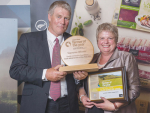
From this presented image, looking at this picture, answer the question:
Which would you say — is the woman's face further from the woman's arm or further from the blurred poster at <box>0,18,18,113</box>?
the blurred poster at <box>0,18,18,113</box>

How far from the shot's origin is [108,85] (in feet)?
4.77

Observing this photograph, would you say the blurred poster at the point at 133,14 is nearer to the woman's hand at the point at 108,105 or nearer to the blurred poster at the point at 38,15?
the blurred poster at the point at 38,15

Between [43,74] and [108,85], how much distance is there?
60cm

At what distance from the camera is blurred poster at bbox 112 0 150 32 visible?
2742 millimetres

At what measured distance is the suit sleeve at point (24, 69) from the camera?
4.96 ft

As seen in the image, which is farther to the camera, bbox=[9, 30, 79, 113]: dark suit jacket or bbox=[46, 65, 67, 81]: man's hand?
bbox=[9, 30, 79, 113]: dark suit jacket

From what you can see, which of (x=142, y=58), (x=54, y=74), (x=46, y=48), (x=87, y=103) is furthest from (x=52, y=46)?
(x=142, y=58)

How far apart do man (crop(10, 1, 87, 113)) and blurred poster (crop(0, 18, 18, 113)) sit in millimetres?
874

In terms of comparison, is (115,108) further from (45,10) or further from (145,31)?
(45,10)

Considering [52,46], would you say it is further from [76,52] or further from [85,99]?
[85,99]

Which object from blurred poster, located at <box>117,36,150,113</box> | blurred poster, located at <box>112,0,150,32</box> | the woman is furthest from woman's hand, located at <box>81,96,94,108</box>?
blurred poster, located at <box>112,0,150,32</box>

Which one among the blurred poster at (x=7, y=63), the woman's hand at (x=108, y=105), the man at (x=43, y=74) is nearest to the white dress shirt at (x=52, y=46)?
the man at (x=43, y=74)

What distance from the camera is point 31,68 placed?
1541mm

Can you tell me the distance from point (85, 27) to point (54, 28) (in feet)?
4.06
